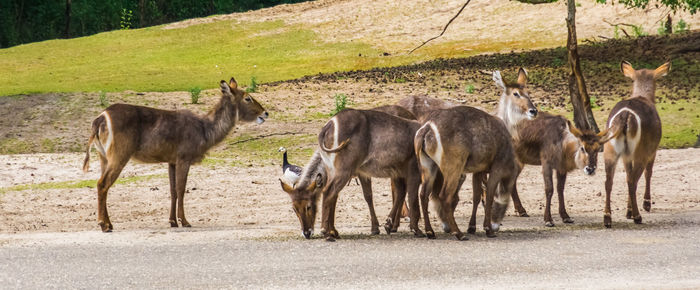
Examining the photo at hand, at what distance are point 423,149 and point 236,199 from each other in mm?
5726

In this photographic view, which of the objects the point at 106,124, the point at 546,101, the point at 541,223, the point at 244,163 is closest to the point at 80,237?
the point at 106,124

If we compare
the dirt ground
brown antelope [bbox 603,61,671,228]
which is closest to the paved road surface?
brown antelope [bbox 603,61,671,228]

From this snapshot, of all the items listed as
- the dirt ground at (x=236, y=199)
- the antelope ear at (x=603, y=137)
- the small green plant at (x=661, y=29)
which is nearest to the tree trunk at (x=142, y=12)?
the small green plant at (x=661, y=29)

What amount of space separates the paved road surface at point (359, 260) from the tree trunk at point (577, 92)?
923 cm

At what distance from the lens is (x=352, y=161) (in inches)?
455

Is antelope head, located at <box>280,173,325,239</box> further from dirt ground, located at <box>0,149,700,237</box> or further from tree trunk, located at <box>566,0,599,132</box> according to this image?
tree trunk, located at <box>566,0,599,132</box>

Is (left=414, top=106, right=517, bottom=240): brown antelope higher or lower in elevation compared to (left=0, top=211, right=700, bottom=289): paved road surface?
higher

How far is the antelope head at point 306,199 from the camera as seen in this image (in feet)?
38.7

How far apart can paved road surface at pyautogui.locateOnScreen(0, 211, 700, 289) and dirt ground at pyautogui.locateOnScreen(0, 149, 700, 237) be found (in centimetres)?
101

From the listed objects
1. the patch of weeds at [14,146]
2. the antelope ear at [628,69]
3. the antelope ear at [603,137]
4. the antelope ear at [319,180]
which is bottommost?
the patch of weeds at [14,146]

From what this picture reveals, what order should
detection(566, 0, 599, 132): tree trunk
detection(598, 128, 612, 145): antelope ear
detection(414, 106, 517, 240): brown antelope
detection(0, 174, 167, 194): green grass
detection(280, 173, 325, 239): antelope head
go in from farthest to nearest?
detection(566, 0, 599, 132): tree trunk, detection(0, 174, 167, 194): green grass, detection(598, 128, 612, 145): antelope ear, detection(280, 173, 325, 239): antelope head, detection(414, 106, 517, 240): brown antelope

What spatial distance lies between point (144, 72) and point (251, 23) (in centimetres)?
1193

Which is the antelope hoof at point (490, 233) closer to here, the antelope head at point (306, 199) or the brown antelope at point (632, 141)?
the brown antelope at point (632, 141)

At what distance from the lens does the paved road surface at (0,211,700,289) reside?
951 cm
